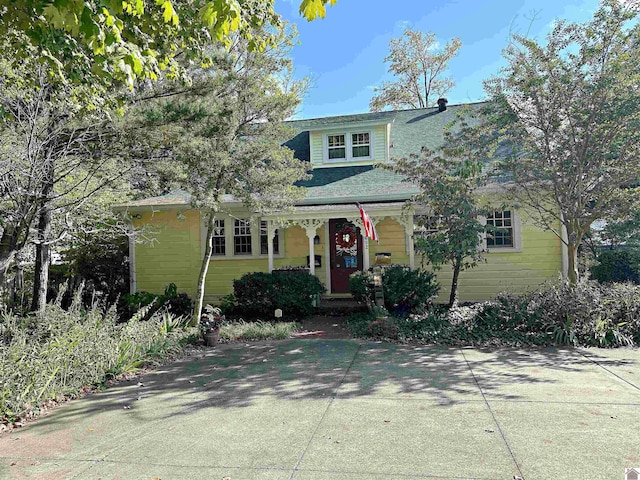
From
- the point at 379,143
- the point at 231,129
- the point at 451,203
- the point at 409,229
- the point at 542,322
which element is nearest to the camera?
the point at 542,322

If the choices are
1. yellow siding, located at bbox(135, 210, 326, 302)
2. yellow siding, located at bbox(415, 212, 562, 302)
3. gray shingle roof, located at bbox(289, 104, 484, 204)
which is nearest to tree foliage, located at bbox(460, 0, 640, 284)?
gray shingle roof, located at bbox(289, 104, 484, 204)

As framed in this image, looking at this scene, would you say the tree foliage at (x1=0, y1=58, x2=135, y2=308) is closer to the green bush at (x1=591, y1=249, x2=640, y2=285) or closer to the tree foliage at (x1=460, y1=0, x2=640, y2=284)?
the tree foliage at (x1=460, y1=0, x2=640, y2=284)

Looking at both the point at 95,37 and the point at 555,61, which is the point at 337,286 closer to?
the point at 555,61

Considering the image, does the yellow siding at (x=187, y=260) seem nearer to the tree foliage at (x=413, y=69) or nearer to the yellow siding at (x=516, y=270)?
the yellow siding at (x=516, y=270)

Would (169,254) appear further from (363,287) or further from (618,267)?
(618,267)

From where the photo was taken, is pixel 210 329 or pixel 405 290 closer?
pixel 210 329

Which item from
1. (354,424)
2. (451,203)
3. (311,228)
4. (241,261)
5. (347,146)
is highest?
(347,146)

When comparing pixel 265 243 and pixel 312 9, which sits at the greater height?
pixel 312 9

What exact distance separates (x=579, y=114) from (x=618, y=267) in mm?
4989

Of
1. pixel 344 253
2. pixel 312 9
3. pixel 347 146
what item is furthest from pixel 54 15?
pixel 347 146

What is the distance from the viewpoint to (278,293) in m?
10.0

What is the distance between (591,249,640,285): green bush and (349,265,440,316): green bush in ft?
14.8

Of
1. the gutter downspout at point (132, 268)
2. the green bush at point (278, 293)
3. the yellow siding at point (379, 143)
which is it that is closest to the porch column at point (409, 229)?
the green bush at point (278, 293)

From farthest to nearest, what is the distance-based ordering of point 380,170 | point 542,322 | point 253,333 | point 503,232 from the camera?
1. point 380,170
2. point 503,232
3. point 253,333
4. point 542,322
